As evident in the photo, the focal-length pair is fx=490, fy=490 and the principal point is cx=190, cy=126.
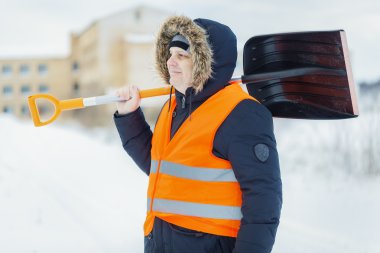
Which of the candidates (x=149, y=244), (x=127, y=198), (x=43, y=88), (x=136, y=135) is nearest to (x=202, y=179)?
(x=149, y=244)

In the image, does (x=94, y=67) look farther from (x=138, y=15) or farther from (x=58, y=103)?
(x=58, y=103)

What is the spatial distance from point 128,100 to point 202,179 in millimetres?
602

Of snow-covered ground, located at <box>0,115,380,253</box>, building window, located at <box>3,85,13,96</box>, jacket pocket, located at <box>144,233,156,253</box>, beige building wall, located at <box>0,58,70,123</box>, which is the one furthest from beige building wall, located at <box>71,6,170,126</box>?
jacket pocket, located at <box>144,233,156,253</box>

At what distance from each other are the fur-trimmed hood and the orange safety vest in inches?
2.1

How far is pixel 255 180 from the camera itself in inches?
63.4

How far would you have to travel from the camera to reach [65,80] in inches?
1260

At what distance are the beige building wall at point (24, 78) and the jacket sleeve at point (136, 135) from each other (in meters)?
30.1

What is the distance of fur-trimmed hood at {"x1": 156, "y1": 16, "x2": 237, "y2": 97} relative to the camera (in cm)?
176

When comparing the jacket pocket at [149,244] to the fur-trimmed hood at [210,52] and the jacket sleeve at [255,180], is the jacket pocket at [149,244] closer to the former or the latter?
the jacket sleeve at [255,180]

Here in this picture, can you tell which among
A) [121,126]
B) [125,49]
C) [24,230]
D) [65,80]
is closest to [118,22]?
[125,49]

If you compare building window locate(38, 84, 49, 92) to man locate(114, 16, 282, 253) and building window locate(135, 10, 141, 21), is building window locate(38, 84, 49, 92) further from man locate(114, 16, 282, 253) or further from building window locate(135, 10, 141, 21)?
man locate(114, 16, 282, 253)

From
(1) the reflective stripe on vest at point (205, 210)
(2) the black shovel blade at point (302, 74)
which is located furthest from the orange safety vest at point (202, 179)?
(2) the black shovel blade at point (302, 74)

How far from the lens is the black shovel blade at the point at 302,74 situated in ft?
7.41

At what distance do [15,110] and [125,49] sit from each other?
970cm
